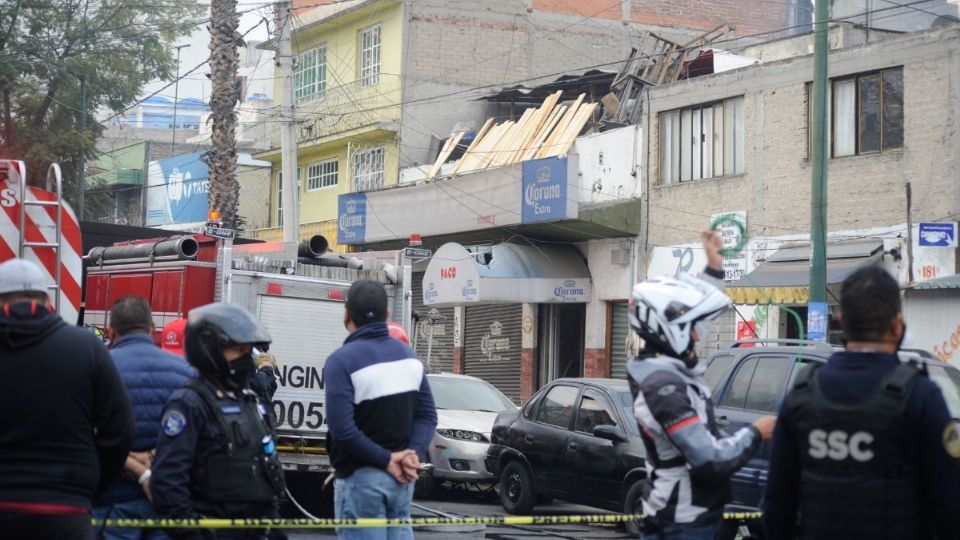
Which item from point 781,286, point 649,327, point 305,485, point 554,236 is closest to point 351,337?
point 649,327

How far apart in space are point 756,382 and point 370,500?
4956 millimetres

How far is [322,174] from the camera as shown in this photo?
3766 cm

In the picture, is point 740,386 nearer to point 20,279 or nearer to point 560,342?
point 20,279

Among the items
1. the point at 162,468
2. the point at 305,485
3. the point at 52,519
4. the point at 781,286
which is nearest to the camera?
the point at 52,519

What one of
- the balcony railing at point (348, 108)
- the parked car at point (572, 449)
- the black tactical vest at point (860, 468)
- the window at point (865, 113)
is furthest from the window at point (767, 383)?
the balcony railing at point (348, 108)

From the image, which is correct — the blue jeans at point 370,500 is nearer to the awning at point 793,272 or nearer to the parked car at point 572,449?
the parked car at point 572,449

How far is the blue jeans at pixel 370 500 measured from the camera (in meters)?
6.54

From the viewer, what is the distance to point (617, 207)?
26.1 meters

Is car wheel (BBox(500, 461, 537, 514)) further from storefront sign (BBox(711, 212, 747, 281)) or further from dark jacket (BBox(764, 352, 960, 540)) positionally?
dark jacket (BBox(764, 352, 960, 540))

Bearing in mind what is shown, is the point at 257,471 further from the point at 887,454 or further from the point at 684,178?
the point at 684,178

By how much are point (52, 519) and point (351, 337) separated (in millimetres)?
2046

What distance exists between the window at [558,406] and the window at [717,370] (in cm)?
347

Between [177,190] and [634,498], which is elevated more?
[177,190]

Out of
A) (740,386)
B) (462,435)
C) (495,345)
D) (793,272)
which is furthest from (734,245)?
(740,386)
